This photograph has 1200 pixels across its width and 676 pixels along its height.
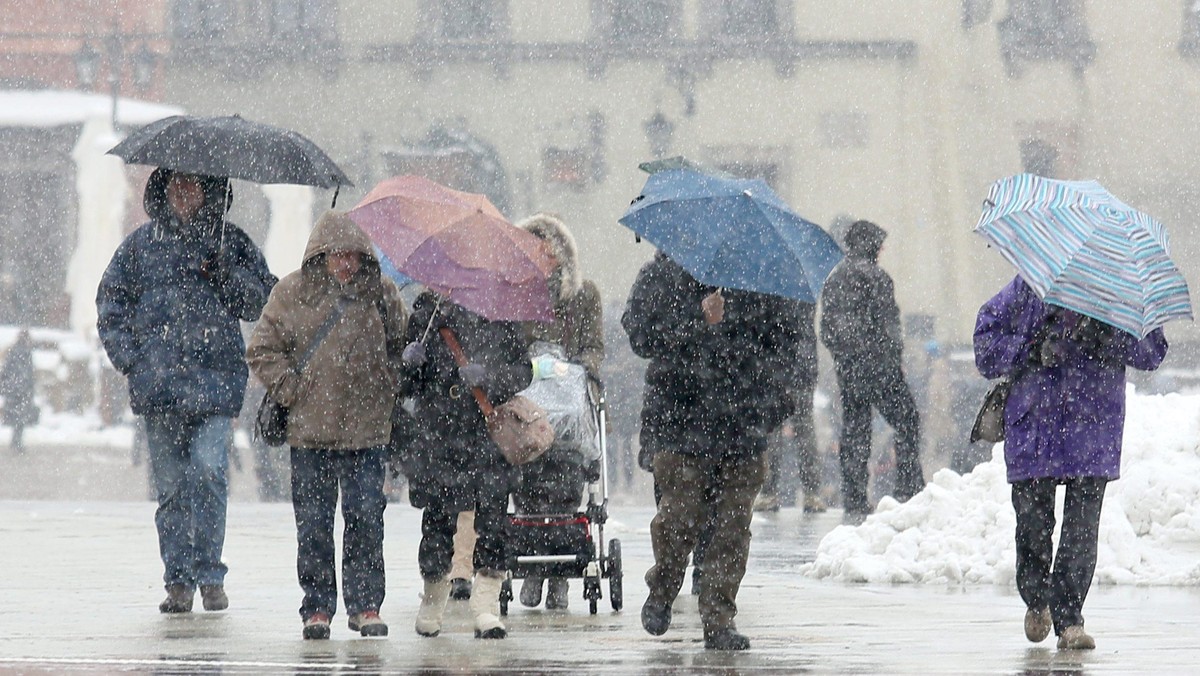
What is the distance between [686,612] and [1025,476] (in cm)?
207

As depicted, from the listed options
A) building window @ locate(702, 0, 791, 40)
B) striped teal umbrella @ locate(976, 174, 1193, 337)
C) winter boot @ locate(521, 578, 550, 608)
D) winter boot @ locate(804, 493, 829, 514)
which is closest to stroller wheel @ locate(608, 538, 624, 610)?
winter boot @ locate(521, 578, 550, 608)

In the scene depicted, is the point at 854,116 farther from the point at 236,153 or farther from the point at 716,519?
the point at 716,519

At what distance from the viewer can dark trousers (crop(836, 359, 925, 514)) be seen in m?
15.2

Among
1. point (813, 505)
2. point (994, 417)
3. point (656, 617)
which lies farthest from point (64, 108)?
point (994, 417)

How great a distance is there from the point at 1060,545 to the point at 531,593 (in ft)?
9.10

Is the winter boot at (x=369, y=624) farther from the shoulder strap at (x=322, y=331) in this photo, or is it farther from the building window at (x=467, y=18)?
the building window at (x=467, y=18)

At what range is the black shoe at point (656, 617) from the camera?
831cm

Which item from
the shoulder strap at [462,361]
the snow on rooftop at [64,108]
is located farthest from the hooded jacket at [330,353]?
the snow on rooftop at [64,108]

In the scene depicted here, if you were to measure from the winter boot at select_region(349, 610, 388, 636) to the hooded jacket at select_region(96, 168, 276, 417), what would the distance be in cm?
134

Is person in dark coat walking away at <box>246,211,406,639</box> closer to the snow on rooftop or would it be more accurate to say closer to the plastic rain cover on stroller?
the plastic rain cover on stroller

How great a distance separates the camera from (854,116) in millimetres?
38906

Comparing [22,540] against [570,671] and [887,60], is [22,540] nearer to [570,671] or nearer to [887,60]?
[570,671]

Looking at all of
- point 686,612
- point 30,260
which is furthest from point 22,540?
point 30,260

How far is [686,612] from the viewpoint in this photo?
387 inches
